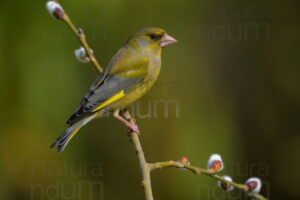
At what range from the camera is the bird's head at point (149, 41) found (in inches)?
118

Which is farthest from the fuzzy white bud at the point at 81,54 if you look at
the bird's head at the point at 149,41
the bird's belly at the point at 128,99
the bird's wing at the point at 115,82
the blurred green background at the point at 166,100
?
the blurred green background at the point at 166,100

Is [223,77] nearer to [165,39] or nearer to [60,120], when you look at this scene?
[165,39]

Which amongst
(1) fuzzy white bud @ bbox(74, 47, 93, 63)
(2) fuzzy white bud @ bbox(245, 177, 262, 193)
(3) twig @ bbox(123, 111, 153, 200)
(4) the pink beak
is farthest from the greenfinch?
(2) fuzzy white bud @ bbox(245, 177, 262, 193)

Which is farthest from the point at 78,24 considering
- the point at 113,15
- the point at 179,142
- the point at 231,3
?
the point at 231,3

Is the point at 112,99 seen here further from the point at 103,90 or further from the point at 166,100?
the point at 166,100

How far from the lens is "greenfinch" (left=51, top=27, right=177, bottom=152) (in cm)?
283

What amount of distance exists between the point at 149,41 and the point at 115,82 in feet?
1.31

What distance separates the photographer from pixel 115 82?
2928mm

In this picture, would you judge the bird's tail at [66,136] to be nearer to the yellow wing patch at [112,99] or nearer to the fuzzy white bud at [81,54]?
the yellow wing patch at [112,99]

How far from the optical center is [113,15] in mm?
3549

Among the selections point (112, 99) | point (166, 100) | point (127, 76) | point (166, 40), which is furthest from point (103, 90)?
point (166, 100)

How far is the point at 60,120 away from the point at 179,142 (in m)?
1.06

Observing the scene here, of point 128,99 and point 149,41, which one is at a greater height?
point 149,41

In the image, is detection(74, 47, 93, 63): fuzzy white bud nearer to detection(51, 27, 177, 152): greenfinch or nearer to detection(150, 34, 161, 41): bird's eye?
detection(51, 27, 177, 152): greenfinch
